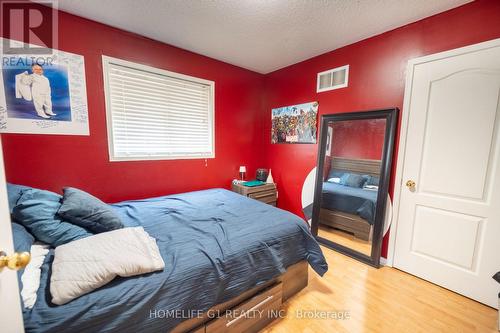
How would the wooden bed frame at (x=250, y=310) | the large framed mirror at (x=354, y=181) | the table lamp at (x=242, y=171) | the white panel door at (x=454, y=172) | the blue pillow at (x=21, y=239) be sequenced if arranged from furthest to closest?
the table lamp at (x=242, y=171), the large framed mirror at (x=354, y=181), the white panel door at (x=454, y=172), the wooden bed frame at (x=250, y=310), the blue pillow at (x=21, y=239)

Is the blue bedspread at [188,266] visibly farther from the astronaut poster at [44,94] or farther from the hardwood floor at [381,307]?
the astronaut poster at [44,94]

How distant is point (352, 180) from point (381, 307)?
1.27m

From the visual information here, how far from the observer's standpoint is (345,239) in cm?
250

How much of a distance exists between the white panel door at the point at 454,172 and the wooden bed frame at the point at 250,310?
1342mm

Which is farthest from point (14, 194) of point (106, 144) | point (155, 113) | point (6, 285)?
point (155, 113)

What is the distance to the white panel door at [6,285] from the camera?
58cm

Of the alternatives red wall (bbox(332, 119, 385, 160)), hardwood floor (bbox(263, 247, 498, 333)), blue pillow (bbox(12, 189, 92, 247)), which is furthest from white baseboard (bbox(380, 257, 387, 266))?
blue pillow (bbox(12, 189, 92, 247))

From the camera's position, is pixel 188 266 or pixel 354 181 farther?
pixel 354 181

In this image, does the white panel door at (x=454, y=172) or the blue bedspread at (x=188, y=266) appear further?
the white panel door at (x=454, y=172)

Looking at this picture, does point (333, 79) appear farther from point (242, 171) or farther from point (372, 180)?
point (242, 171)

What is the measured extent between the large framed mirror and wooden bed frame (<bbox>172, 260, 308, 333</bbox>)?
43.3 inches

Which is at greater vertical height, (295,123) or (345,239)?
(295,123)

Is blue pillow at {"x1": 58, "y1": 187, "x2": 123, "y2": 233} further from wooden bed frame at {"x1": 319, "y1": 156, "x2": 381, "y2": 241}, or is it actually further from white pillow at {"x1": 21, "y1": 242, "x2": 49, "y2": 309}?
wooden bed frame at {"x1": 319, "y1": 156, "x2": 381, "y2": 241}

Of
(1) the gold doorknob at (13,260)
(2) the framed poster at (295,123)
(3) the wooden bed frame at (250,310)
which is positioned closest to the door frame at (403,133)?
(2) the framed poster at (295,123)
